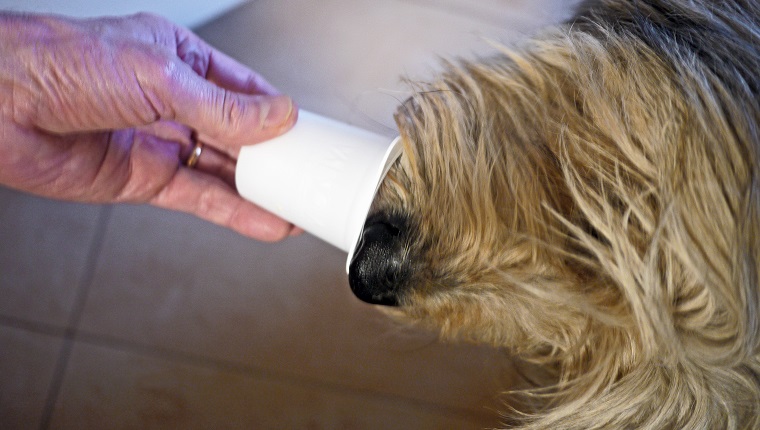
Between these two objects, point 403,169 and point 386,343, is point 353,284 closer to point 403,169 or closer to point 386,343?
point 403,169

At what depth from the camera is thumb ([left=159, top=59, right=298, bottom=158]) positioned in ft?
3.49

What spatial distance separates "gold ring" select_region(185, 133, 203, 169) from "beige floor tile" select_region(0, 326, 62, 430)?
673 millimetres

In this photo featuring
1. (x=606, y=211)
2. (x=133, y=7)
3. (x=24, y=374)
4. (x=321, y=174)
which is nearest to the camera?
(x=606, y=211)

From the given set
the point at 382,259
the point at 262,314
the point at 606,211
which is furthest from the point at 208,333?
the point at 606,211

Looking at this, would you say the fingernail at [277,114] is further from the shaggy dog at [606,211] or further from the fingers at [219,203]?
the fingers at [219,203]

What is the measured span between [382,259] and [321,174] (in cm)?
17

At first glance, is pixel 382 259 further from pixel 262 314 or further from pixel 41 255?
pixel 41 255

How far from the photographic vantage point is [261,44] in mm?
1888

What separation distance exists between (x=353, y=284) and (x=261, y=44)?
3.69 feet

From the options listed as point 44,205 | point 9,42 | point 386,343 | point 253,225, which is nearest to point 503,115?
point 253,225

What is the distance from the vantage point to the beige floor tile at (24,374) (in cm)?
167

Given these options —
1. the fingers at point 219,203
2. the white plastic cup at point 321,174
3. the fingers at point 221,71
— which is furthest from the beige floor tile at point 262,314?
the white plastic cup at point 321,174

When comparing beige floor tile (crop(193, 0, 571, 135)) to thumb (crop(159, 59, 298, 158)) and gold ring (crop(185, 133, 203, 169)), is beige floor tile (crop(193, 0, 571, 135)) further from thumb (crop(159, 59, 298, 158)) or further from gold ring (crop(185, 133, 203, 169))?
thumb (crop(159, 59, 298, 158))

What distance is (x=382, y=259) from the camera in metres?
0.95
